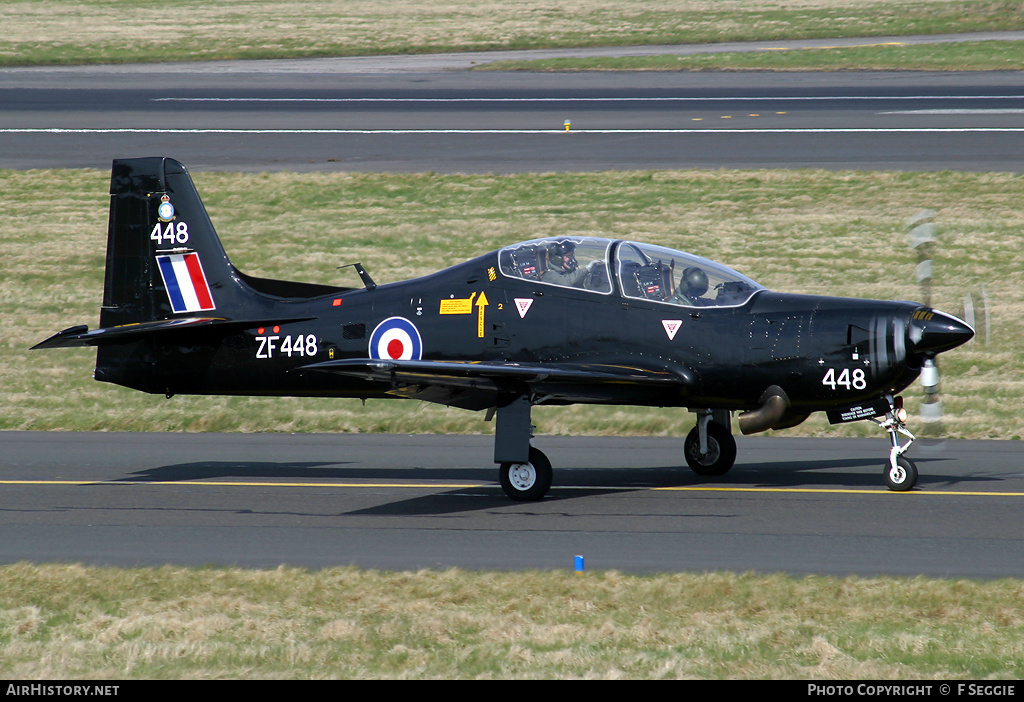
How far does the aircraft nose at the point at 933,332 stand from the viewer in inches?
409

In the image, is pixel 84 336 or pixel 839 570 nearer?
pixel 839 570

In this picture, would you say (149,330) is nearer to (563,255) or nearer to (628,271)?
(563,255)

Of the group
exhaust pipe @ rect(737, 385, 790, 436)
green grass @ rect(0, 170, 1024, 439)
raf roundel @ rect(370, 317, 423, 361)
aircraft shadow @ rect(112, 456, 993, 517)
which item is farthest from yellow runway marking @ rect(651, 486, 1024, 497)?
green grass @ rect(0, 170, 1024, 439)

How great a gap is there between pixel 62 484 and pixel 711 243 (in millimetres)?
13377

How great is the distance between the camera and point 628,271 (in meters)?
11.5

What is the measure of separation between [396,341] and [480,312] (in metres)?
0.93

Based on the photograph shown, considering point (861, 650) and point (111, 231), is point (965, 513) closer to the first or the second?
point (861, 650)

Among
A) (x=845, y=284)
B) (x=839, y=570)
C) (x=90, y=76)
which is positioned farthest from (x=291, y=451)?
(x=90, y=76)

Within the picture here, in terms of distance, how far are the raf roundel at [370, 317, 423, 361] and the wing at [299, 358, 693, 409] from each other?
50cm

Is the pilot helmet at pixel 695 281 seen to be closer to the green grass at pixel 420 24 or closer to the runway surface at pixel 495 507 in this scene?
the runway surface at pixel 495 507

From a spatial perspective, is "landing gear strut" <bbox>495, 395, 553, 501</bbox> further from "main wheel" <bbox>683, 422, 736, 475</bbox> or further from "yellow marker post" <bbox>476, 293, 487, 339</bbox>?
"main wheel" <bbox>683, 422, 736, 475</bbox>

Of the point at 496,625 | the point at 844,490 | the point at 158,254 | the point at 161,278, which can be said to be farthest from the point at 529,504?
the point at 158,254

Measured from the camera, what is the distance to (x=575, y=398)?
11500 mm

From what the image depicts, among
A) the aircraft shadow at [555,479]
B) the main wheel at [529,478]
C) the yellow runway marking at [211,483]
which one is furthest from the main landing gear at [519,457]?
the yellow runway marking at [211,483]
